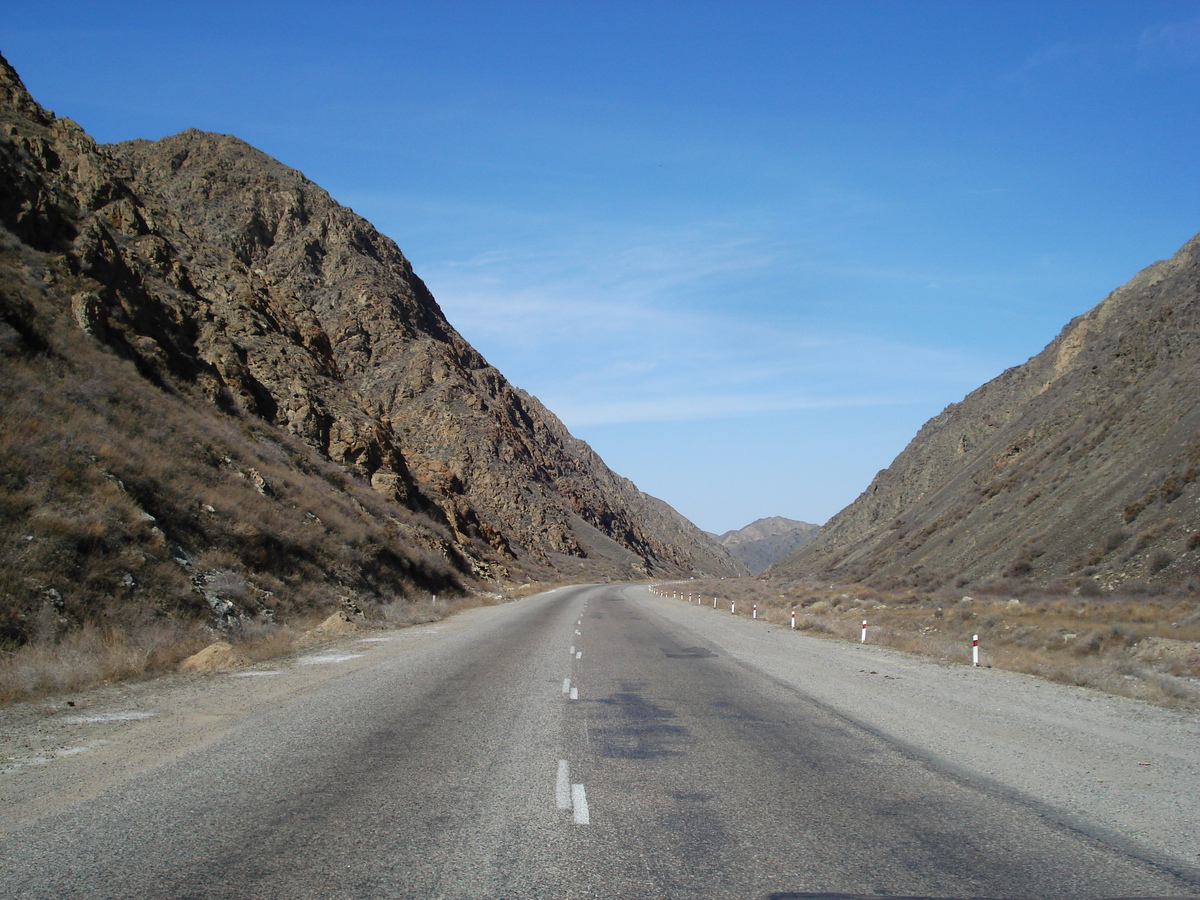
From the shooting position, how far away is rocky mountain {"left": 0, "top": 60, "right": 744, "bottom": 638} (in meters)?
15.2

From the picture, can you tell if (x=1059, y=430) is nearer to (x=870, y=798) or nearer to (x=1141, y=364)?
(x=1141, y=364)

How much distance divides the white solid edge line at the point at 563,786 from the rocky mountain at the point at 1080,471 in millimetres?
25962

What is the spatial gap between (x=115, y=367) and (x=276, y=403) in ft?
57.4

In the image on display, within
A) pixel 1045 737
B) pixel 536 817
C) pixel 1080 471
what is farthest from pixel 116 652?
pixel 1080 471

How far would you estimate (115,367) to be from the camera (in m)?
24.2

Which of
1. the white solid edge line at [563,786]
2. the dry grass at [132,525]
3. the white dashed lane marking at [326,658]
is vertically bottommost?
the white dashed lane marking at [326,658]

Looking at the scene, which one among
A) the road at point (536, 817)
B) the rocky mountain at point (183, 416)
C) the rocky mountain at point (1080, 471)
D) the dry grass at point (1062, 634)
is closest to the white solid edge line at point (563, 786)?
the road at point (536, 817)

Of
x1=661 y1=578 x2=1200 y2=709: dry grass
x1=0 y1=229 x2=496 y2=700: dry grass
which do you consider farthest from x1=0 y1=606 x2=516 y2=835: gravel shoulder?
x1=661 y1=578 x2=1200 y2=709: dry grass

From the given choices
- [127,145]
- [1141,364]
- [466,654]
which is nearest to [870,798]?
[466,654]

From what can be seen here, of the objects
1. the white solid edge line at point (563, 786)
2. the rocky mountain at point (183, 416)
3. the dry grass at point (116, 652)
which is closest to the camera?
the white solid edge line at point (563, 786)

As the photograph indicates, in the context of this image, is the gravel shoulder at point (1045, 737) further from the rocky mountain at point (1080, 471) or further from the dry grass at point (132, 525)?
the rocky mountain at point (1080, 471)

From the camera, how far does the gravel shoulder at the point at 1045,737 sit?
589 cm

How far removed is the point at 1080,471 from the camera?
137 ft

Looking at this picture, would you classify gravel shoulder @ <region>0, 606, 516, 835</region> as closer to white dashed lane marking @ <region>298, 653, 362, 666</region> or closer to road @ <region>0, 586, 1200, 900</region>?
road @ <region>0, 586, 1200, 900</region>
